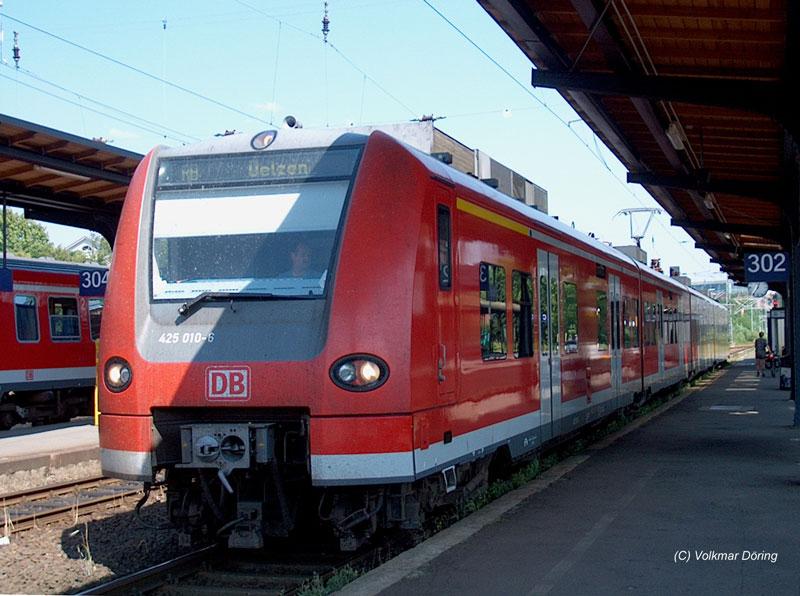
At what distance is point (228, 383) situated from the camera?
7004 mm

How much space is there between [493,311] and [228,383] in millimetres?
2929

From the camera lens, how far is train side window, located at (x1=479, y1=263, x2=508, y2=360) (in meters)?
8.74

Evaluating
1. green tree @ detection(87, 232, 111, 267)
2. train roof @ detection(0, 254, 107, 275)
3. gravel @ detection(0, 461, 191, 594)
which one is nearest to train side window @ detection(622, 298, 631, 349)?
gravel @ detection(0, 461, 191, 594)

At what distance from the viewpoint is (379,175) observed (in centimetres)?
722

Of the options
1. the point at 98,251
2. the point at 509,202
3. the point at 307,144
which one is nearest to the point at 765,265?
the point at 509,202

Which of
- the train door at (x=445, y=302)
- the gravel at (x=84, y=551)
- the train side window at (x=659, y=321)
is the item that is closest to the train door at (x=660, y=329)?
the train side window at (x=659, y=321)

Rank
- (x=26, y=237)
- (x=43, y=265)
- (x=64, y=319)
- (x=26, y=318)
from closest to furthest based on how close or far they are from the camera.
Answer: (x=26, y=318)
(x=43, y=265)
(x=64, y=319)
(x=26, y=237)

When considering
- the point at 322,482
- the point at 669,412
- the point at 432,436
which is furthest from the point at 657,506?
the point at 669,412

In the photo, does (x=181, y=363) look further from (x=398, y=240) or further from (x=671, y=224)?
(x=671, y=224)

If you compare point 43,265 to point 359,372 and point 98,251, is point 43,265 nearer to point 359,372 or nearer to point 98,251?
point 359,372

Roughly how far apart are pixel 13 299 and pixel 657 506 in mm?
14617

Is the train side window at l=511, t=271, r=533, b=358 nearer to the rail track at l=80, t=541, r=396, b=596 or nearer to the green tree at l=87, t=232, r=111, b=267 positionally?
the rail track at l=80, t=541, r=396, b=596

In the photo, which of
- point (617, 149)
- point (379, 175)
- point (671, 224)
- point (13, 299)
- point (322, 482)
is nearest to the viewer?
point (322, 482)

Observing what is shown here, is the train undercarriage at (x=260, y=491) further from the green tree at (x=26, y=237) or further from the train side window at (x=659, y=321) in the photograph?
the green tree at (x=26, y=237)
